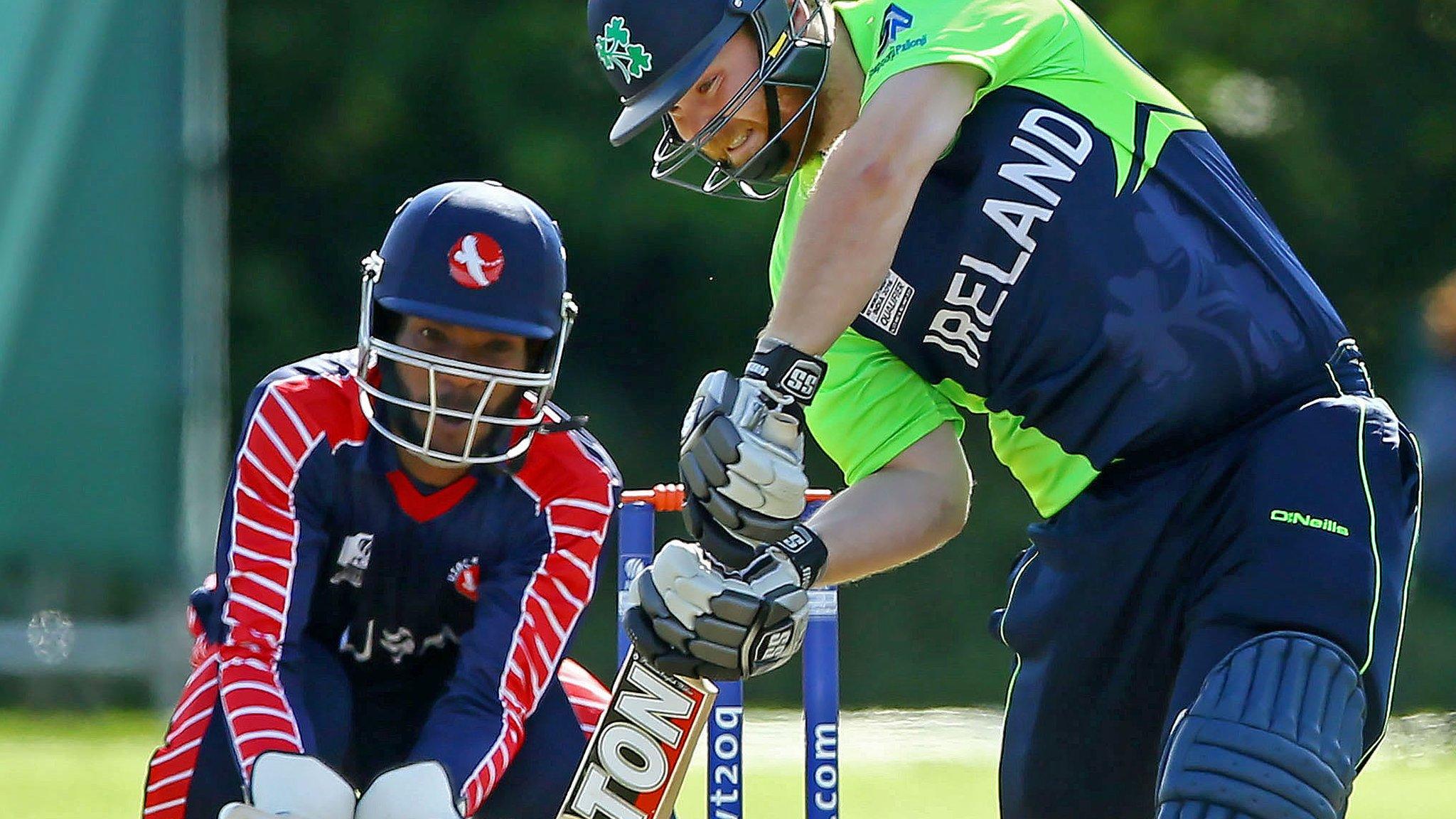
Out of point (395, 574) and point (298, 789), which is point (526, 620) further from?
point (298, 789)

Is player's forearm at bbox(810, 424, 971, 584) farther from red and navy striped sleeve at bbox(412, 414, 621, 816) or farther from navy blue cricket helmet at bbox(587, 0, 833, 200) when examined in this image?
red and navy striped sleeve at bbox(412, 414, 621, 816)

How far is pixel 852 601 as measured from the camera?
942cm

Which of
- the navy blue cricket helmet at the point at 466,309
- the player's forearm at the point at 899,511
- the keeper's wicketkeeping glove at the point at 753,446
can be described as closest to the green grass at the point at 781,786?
the navy blue cricket helmet at the point at 466,309

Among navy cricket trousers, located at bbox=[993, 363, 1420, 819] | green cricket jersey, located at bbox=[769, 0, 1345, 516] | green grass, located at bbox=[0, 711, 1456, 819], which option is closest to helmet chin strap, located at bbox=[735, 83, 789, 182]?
green cricket jersey, located at bbox=[769, 0, 1345, 516]

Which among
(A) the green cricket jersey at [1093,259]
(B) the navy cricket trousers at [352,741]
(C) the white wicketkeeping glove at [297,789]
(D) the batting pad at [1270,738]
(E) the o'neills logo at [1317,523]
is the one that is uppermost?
(A) the green cricket jersey at [1093,259]

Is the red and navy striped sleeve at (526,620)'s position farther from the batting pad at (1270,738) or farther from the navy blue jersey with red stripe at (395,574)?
the batting pad at (1270,738)

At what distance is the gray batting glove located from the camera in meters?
2.47

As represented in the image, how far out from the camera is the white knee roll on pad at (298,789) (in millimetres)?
3020

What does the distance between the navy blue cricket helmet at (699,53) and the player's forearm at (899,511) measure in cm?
51

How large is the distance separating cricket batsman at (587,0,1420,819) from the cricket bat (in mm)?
257

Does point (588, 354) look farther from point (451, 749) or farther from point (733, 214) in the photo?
point (451, 749)

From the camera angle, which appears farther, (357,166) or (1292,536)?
(357,166)

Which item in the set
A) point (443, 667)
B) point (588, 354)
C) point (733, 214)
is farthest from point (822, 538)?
point (588, 354)

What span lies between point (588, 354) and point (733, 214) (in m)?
1.23
